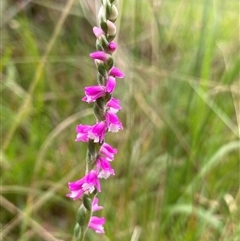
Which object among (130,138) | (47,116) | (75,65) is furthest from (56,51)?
(130,138)

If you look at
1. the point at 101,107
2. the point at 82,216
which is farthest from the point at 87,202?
the point at 101,107

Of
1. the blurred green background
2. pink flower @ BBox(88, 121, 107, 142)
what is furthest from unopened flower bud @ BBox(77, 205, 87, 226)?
the blurred green background

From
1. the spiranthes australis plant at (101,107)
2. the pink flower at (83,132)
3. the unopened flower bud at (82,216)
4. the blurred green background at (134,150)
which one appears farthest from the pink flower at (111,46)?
the blurred green background at (134,150)

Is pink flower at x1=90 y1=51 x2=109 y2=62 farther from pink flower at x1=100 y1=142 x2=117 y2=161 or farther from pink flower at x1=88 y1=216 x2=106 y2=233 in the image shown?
pink flower at x1=88 y1=216 x2=106 y2=233

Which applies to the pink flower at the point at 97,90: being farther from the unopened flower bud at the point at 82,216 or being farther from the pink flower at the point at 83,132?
the unopened flower bud at the point at 82,216

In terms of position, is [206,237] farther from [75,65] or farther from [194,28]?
[194,28]

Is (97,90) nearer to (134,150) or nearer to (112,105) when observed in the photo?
(112,105)

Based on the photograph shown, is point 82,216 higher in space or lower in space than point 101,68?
lower
